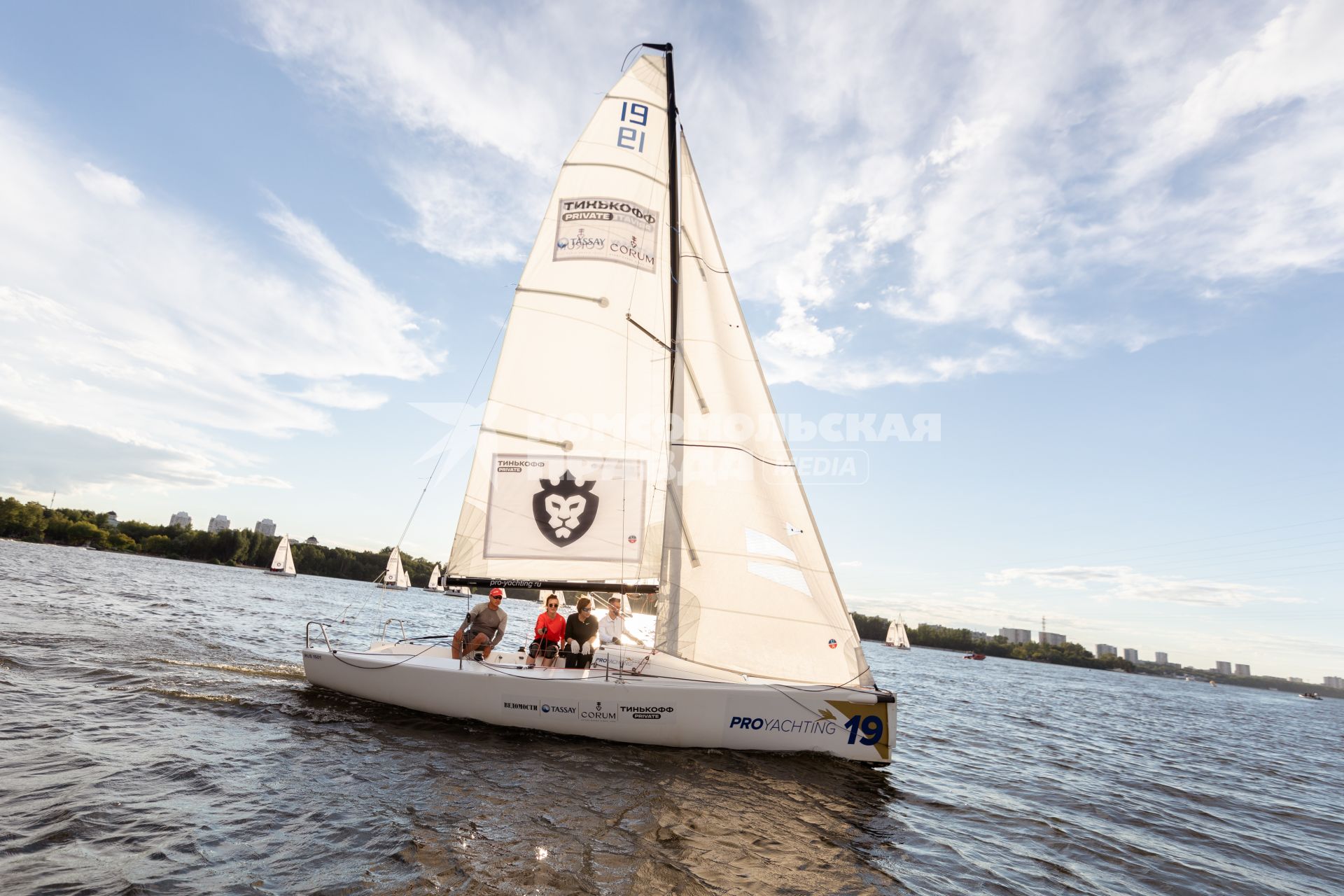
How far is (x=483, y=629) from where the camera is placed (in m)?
10.5

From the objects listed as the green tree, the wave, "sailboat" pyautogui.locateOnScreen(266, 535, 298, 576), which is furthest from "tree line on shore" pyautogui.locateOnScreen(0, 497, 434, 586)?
the wave

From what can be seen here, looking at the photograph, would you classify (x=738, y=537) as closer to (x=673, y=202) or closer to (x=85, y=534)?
(x=673, y=202)

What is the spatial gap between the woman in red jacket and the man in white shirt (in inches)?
77.8

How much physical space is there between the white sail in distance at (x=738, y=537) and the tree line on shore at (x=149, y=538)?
3127 inches

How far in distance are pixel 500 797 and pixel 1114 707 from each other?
123 feet

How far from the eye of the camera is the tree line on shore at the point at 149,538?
8181 cm

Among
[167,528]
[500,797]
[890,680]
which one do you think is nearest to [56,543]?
[167,528]

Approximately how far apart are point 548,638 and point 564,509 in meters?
2.06

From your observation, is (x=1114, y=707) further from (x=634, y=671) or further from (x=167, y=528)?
(x=167, y=528)

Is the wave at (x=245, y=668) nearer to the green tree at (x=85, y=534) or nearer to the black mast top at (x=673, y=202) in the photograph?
the black mast top at (x=673, y=202)

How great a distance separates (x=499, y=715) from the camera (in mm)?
9055

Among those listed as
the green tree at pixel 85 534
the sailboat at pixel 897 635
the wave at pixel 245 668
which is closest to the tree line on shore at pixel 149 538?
the green tree at pixel 85 534

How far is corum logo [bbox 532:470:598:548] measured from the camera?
10266mm

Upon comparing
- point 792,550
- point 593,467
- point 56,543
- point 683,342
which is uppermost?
point 683,342
